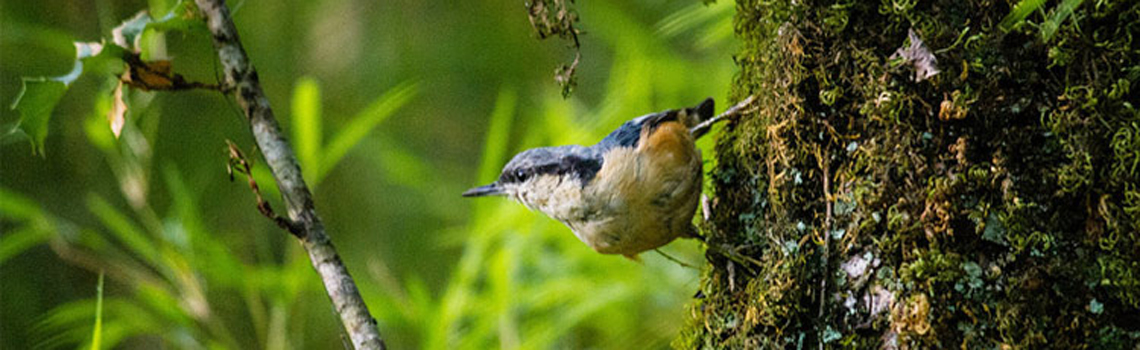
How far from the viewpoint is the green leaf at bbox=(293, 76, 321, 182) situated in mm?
2912

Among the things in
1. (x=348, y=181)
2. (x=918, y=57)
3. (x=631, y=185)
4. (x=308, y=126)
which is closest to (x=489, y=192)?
(x=631, y=185)

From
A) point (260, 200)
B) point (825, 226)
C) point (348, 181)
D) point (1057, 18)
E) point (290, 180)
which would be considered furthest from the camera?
point (348, 181)

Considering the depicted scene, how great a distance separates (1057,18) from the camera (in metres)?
1.35

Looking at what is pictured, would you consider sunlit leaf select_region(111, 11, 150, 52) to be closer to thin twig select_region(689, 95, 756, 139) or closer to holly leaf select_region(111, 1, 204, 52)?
holly leaf select_region(111, 1, 204, 52)

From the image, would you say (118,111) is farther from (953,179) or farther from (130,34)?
(953,179)

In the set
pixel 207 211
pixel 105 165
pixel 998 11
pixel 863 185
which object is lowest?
pixel 863 185

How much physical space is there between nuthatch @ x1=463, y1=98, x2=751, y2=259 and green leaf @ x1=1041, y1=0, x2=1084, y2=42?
0.86 m

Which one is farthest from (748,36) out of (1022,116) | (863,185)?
(1022,116)

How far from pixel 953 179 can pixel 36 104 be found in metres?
1.67

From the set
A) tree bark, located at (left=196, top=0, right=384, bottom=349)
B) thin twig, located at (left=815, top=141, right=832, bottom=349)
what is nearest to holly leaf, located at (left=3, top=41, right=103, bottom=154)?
tree bark, located at (left=196, top=0, right=384, bottom=349)

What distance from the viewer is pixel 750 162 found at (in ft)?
6.33

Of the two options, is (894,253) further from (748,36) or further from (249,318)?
(249,318)

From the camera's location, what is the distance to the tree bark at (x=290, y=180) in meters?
1.95

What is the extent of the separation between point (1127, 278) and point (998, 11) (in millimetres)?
435
